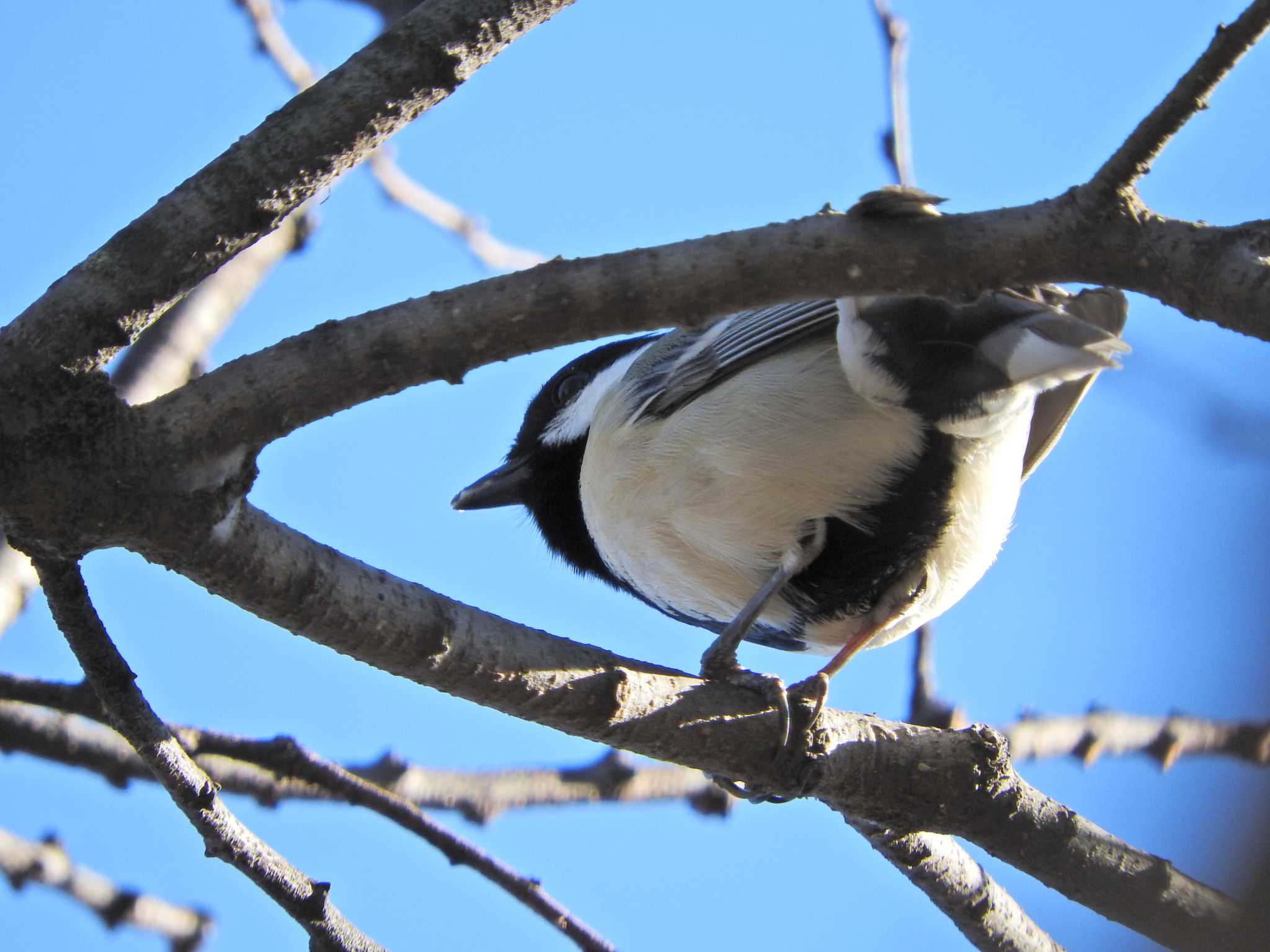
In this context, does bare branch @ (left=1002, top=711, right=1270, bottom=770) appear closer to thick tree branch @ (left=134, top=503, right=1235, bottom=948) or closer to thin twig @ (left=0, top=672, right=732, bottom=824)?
thick tree branch @ (left=134, top=503, right=1235, bottom=948)

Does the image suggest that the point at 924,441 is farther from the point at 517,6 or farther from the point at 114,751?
the point at 114,751

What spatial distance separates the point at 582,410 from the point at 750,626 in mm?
1255

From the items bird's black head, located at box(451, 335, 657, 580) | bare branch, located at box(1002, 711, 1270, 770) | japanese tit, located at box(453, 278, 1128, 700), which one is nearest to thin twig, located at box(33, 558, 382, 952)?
japanese tit, located at box(453, 278, 1128, 700)

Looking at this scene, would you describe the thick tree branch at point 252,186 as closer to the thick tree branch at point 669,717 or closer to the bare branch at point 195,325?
the thick tree branch at point 669,717

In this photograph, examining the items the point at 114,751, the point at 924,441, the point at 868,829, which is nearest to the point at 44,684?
the point at 114,751

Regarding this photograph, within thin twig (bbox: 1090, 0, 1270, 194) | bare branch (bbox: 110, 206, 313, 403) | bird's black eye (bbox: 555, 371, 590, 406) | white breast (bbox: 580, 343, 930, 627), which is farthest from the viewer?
bird's black eye (bbox: 555, 371, 590, 406)

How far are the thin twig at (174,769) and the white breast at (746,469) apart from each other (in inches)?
57.9

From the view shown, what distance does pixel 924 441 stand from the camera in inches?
123

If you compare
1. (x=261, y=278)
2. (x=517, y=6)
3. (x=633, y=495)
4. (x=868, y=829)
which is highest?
(x=261, y=278)

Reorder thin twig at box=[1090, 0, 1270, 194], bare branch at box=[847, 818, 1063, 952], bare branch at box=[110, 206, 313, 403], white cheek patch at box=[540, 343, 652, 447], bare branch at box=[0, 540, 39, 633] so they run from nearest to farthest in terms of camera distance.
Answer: thin twig at box=[1090, 0, 1270, 194]
bare branch at box=[847, 818, 1063, 952]
bare branch at box=[0, 540, 39, 633]
bare branch at box=[110, 206, 313, 403]
white cheek patch at box=[540, 343, 652, 447]

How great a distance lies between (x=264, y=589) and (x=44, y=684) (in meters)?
0.70

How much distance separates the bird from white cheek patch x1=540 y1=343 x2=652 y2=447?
0.33 m

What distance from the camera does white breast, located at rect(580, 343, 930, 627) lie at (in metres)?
3.15

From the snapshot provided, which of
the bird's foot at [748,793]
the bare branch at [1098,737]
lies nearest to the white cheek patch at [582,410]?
the bird's foot at [748,793]
